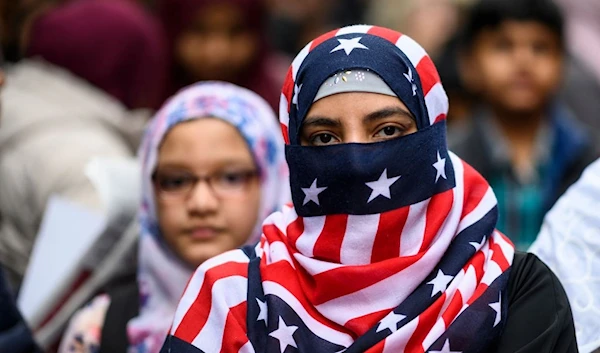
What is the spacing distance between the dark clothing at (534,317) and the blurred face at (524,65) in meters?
2.42

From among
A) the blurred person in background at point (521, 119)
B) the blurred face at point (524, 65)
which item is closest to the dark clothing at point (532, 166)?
the blurred person in background at point (521, 119)

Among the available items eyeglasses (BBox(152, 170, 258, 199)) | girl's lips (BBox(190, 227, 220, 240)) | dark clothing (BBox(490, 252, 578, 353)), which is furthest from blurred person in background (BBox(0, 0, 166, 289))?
dark clothing (BBox(490, 252, 578, 353))

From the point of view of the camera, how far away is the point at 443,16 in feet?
26.5

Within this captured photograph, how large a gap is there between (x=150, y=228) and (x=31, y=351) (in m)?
0.62

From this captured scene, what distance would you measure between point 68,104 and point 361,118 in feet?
7.24

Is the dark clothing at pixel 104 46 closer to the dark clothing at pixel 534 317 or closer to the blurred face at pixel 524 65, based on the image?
the blurred face at pixel 524 65

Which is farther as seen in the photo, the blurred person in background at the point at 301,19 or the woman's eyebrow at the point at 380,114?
the blurred person in background at the point at 301,19

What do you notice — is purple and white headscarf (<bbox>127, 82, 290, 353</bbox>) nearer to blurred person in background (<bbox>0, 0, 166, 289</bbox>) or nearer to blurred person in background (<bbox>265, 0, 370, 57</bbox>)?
blurred person in background (<bbox>0, 0, 166, 289</bbox>)

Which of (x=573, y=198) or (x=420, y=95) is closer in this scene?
(x=420, y=95)

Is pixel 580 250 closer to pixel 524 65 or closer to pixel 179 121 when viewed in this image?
pixel 179 121

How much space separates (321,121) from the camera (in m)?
3.03

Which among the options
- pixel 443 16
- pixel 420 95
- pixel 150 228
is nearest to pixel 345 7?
pixel 443 16

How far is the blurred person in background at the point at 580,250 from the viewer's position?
3191 mm

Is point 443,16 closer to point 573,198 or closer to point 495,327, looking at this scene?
point 573,198
